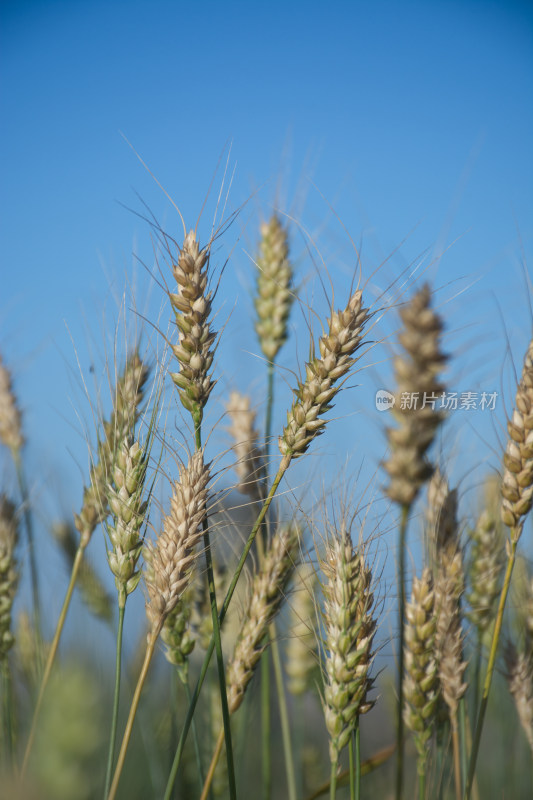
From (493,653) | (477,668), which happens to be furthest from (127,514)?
(477,668)

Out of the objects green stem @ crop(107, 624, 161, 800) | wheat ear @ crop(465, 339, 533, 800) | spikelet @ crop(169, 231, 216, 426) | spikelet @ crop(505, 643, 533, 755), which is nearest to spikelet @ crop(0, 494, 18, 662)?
green stem @ crop(107, 624, 161, 800)

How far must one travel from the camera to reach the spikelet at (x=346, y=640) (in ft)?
5.12

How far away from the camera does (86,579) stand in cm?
271

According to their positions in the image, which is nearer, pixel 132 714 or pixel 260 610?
pixel 132 714

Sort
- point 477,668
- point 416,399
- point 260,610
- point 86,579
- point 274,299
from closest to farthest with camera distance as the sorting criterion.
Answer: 1. point 260,610
2. point 416,399
3. point 477,668
4. point 274,299
5. point 86,579

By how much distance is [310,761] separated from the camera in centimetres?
338

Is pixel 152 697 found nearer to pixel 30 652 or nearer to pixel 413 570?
pixel 30 652

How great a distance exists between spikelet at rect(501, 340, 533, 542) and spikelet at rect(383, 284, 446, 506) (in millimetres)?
243

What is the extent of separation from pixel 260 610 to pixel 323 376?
67 cm

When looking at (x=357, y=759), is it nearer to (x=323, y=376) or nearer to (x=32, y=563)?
(x=323, y=376)

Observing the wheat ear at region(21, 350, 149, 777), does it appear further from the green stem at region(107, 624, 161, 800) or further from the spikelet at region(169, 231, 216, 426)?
the green stem at region(107, 624, 161, 800)

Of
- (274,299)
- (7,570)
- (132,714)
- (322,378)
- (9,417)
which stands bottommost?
(132,714)

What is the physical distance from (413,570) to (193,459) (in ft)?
2.94

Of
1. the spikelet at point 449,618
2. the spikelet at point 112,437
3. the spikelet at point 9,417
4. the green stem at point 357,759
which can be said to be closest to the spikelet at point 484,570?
the spikelet at point 449,618
